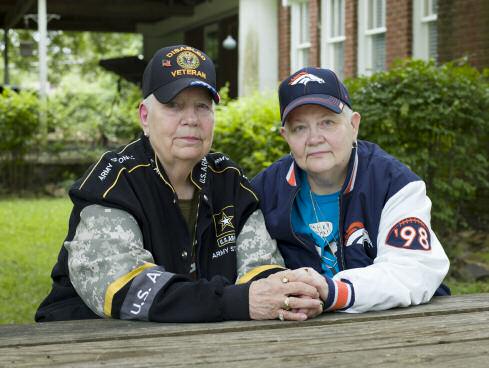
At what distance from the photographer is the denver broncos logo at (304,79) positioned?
2922 millimetres

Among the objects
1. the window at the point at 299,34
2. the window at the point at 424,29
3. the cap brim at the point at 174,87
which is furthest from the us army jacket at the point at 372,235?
the window at the point at 299,34

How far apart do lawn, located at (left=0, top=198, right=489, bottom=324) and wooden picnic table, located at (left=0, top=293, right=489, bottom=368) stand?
11.6 feet

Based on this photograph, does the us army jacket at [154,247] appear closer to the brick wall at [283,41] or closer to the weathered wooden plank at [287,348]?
the weathered wooden plank at [287,348]

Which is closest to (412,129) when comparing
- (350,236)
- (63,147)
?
(350,236)

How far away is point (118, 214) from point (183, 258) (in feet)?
1.03

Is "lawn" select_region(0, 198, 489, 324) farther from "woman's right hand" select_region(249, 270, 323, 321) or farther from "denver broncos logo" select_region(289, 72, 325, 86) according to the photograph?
"woman's right hand" select_region(249, 270, 323, 321)

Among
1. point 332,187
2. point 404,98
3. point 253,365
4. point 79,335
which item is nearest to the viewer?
point 253,365

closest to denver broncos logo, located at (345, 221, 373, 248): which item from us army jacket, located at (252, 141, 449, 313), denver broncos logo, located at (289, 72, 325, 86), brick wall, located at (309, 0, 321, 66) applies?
us army jacket, located at (252, 141, 449, 313)

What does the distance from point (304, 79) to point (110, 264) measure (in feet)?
3.22

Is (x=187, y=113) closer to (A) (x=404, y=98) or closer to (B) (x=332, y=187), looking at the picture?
(B) (x=332, y=187)

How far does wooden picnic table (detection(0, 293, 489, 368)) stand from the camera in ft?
6.57

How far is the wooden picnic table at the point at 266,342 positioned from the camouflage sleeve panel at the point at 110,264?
9 cm

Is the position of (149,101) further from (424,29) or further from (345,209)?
(424,29)

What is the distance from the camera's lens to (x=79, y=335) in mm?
2234
